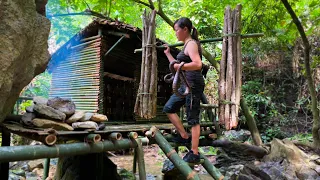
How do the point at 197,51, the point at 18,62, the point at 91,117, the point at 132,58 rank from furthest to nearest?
the point at 132,58
the point at 91,117
the point at 197,51
the point at 18,62

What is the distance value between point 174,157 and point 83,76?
4.45 meters

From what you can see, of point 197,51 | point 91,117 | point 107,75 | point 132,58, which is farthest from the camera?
point 107,75

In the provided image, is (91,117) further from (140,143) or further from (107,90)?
(107,90)

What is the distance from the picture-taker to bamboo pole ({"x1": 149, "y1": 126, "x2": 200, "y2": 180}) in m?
4.36

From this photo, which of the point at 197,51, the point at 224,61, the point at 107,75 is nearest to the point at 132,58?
the point at 107,75

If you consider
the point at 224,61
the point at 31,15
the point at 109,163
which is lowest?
the point at 109,163

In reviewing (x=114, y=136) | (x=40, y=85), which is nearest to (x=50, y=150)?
(x=114, y=136)

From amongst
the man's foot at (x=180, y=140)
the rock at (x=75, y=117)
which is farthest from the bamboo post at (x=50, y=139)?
the man's foot at (x=180, y=140)

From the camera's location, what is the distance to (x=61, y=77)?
9.22 meters

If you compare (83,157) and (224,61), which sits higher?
(224,61)

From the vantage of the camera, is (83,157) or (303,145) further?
(303,145)

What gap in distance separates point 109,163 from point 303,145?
5.33 metres

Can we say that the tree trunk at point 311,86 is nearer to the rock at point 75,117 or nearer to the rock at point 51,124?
the rock at point 75,117

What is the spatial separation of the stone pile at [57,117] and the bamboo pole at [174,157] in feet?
3.22
